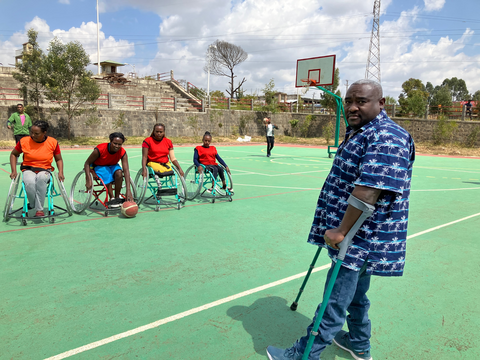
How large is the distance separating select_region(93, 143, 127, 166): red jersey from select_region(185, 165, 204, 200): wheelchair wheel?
5.62 feet

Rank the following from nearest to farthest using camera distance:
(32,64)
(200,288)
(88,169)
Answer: (200,288) → (88,169) → (32,64)

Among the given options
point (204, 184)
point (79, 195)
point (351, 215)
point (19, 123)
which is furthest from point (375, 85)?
point (19, 123)

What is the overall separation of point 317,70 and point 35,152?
14520 mm

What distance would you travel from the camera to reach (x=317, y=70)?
57.2 feet

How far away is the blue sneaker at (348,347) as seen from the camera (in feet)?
8.03

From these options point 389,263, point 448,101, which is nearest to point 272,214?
point 389,263

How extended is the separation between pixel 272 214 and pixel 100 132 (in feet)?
60.6

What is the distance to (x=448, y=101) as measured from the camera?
97.9 feet

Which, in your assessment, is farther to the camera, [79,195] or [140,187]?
[140,187]

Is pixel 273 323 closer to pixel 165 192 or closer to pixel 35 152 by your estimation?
pixel 165 192

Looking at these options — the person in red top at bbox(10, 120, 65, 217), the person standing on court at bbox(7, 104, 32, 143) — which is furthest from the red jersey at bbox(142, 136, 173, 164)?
the person standing on court at bbox(7, 104, 32, 143)

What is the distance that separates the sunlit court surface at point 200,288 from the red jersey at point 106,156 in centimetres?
86

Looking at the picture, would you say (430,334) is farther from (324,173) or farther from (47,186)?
(324,173)

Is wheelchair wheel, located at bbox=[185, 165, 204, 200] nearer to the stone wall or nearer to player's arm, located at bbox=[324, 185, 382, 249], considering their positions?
player's arm, located at bbox=[324, 185, 382, 249]
